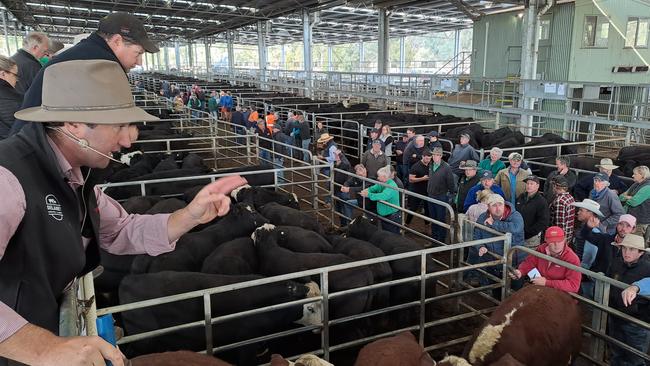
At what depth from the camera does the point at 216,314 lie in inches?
178

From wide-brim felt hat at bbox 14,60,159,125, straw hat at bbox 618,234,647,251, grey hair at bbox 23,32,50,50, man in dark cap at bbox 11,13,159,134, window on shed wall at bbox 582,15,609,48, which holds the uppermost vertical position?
window on shed wall at bbox 582,15,609,48

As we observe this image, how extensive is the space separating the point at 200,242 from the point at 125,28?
3.24 meters

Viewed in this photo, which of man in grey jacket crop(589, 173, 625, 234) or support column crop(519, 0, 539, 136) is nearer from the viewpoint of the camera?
man in grey jacket crop(589, 173, 625, 234)

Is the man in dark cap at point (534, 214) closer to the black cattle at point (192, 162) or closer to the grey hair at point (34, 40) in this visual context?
the black cattle at point (192, 162)

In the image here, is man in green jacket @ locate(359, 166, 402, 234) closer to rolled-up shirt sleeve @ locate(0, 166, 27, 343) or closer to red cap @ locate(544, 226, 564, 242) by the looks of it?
red cap @ locate(544, 226, 564, 242)

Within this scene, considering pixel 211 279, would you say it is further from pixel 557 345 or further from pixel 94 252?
pixel 557 345

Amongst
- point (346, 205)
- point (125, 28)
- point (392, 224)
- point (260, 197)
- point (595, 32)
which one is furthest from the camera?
point (595, 32)

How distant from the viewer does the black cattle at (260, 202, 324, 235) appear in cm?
675

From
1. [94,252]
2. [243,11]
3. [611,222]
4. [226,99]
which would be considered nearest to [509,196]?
[611,222]

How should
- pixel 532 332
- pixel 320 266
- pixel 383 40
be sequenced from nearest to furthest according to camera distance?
1. pixel 532 332
2. pixel 320 266
3. pixel 383 40

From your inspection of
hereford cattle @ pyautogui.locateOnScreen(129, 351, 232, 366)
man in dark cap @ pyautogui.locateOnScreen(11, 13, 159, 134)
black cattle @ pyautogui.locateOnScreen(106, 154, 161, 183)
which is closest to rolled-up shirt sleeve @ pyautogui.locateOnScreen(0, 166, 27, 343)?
man in dark cap @ pyautogui.locateOnScreen(11, 13, 159, 134)

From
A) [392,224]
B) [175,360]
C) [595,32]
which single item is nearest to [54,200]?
[175,360]

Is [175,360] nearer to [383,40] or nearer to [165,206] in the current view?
[165,206]

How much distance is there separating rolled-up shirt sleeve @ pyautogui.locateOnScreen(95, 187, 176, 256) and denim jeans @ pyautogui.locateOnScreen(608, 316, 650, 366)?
13.6 feet
